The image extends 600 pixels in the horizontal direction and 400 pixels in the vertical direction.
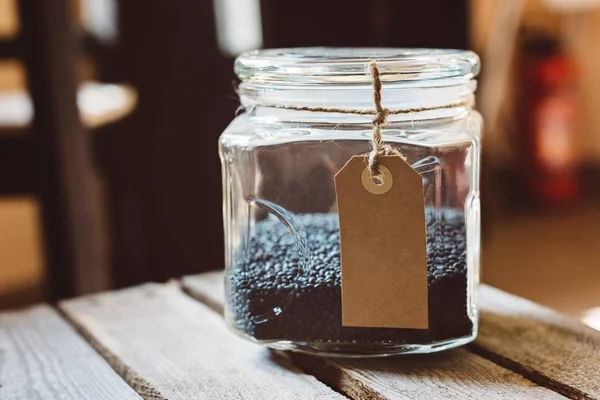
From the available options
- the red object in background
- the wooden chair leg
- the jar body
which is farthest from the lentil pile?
the red object in background

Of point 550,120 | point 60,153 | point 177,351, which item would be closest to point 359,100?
point 177,351

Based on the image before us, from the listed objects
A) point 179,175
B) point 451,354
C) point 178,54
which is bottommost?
point 179,175

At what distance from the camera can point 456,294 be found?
61 centimetres

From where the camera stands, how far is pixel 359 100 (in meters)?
0.60

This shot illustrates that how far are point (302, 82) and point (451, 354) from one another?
0.23m

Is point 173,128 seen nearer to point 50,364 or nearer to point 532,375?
point 50,364

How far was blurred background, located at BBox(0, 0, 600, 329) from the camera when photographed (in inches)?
53.6

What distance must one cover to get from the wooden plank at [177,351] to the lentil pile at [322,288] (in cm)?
3

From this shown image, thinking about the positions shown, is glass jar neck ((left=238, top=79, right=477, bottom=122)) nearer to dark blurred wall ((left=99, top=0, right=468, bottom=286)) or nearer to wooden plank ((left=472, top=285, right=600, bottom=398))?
wooden plank ((left=472, top=285, right=600, bottom=398))

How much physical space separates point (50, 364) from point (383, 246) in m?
0.27

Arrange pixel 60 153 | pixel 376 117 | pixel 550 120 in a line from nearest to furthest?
pixel 376 117
pixel 60 153
pixel 550 120

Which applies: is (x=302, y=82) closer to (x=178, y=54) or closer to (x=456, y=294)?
(x=456, y=294)

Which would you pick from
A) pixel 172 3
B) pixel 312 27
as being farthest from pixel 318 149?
pixel 312 27

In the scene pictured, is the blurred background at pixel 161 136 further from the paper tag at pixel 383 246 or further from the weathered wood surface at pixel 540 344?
the paper tag at pixel 383 246
